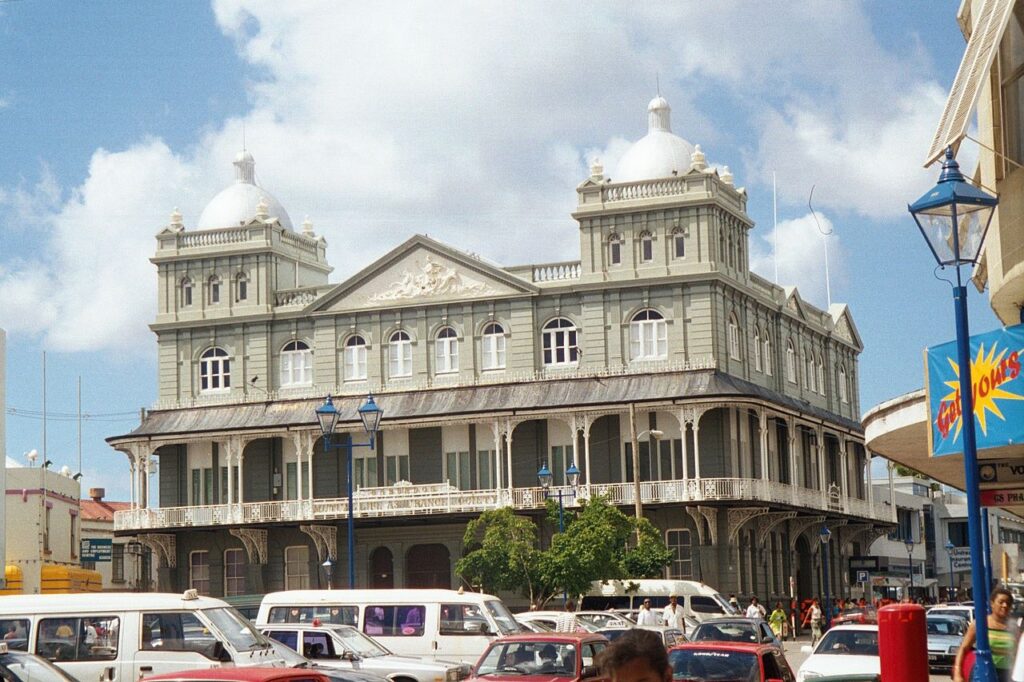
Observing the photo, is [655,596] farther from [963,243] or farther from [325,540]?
[963,243]

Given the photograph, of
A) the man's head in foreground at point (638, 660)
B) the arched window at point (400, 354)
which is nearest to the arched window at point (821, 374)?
the arched window at point (400, 354)

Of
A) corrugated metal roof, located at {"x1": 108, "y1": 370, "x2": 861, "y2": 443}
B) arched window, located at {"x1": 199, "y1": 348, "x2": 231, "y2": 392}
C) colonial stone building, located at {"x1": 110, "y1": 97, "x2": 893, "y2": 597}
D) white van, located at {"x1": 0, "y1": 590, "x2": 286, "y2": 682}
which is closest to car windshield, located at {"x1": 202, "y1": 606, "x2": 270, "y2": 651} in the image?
white van, located at {"x1": 0, "y1": 590, "x2": 286, "y2": 682}

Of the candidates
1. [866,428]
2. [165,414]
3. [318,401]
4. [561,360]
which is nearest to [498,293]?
[561,360]

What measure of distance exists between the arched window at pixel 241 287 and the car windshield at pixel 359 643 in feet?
137

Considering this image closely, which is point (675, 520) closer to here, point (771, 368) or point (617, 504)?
point (617, 504)

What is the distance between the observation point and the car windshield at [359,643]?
84.4 ft

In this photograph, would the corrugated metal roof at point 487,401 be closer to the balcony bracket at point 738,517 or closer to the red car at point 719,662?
the balcony bracket at point 738,517

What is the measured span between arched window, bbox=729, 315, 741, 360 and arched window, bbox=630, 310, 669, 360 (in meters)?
2.58

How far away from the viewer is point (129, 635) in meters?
22.5

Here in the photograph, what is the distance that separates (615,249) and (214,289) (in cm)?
1656

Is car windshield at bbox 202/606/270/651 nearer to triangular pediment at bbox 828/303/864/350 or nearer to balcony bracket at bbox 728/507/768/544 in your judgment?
balcony bracket at bbox 728/507/768/544

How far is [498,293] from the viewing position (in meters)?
62.9

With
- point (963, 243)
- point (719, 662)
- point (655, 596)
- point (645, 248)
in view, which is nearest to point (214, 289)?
point (645, 248)

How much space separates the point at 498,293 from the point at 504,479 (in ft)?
22.5
